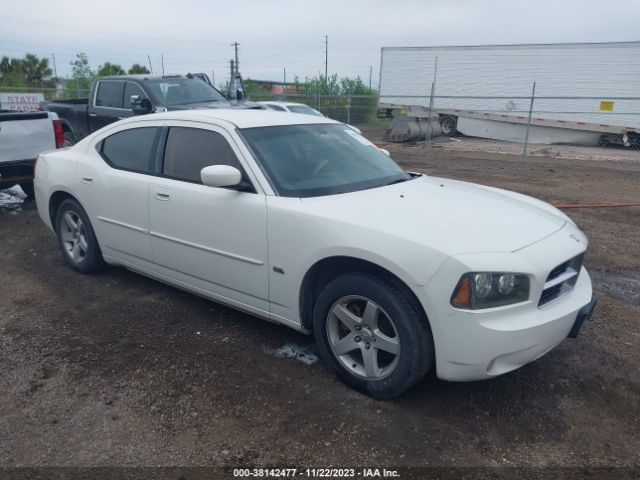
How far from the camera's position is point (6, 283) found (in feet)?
16.6

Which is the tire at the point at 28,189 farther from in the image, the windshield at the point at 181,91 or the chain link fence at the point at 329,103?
the chain link fence at the point at 329,103

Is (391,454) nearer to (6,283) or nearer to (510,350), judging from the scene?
(510,350)

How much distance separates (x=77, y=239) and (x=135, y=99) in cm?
510

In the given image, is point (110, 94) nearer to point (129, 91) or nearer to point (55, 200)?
point (129, 91)

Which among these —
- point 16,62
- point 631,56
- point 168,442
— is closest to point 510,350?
point 168,442

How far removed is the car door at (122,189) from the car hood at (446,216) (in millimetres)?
1603

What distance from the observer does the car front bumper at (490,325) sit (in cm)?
271

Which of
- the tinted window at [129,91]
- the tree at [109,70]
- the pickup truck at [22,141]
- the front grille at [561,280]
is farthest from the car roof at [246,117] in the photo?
the tree at [109,70]

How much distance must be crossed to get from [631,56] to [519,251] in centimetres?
1732

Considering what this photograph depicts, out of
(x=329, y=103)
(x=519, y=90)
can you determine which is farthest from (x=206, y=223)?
Result: (x=329, y=103)

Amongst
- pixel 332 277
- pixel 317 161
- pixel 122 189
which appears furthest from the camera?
pixel 122 189

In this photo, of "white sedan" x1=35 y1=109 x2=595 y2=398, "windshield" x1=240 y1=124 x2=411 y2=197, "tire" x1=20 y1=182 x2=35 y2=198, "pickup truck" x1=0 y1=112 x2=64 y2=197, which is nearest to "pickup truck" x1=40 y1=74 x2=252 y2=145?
"tire" x1=20 y1=182 x2=35 y2=198

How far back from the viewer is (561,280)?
304 centimetres

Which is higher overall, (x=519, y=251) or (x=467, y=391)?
(x=519, y=251)
